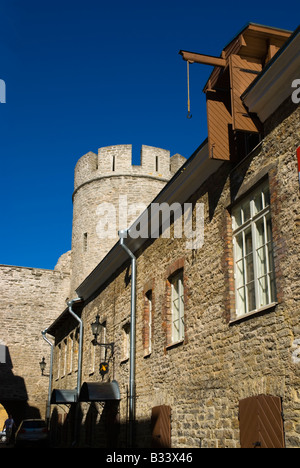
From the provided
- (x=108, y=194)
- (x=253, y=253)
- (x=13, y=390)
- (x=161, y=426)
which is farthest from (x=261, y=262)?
(x=13, y=390)

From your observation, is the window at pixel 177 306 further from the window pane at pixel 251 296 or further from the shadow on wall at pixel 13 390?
the shadow on wall at pixel 13 390

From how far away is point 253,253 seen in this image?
784 cm

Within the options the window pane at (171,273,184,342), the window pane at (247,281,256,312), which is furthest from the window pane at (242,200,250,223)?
the window pane at (171,273,184,342)

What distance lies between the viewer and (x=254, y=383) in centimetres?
718

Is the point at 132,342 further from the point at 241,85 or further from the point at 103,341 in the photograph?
the point at 241,85

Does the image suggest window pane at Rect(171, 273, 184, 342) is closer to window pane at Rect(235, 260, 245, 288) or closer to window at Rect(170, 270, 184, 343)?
window at Rect(170, 270, 184, 343)

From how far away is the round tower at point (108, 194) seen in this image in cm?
2552

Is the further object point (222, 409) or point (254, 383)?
point (222, 409)

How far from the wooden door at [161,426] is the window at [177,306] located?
1.38m

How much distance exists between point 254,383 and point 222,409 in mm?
1113

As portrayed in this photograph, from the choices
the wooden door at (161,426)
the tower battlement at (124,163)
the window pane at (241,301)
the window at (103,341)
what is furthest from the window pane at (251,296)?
the tower battlement at (124,163)

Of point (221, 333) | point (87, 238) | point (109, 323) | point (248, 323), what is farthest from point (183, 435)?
point (87, 238)

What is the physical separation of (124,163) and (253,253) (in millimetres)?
18992
